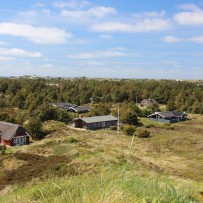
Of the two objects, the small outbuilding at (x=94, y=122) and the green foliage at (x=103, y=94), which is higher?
the green foliage at (x=103, y=94)

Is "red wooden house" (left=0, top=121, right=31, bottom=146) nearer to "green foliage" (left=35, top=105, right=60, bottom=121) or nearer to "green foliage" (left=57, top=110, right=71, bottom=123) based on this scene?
"green foliage" (left=35, top=105, right=60, bottom=121)

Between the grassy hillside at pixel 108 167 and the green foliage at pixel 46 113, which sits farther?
the green foliage at pixel 46 113

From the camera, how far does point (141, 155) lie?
101ft

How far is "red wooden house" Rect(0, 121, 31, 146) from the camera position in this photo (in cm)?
3681

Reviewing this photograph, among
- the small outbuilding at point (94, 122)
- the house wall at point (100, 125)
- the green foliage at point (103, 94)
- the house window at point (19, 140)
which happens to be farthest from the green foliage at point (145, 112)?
the house window at point (19, 140)

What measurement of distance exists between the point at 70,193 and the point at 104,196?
746 mm

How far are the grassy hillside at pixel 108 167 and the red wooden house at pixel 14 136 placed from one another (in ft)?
7.35

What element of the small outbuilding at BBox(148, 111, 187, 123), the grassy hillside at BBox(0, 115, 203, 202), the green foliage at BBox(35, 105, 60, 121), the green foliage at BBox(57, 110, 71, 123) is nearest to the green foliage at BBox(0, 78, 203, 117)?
the small outbuilding at BBox(148, 111, 187, 123)

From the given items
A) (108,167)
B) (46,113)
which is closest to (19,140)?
(46,113)

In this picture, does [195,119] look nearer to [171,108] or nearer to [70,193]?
[171,108]

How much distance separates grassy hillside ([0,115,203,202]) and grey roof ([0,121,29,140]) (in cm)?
256

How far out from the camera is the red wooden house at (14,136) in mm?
36812

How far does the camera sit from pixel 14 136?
36.7 metres

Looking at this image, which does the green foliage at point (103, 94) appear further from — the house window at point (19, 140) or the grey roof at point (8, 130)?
the house window at point (19, 140)
